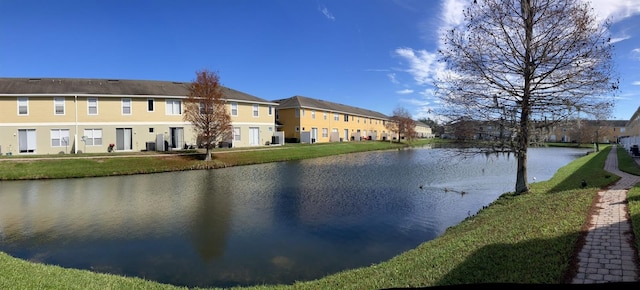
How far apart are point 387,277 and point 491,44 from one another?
1012 centimetres

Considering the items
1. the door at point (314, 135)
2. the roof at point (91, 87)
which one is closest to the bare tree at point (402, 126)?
the door at point (314, 135)

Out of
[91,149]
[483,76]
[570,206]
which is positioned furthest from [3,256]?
[91,149]

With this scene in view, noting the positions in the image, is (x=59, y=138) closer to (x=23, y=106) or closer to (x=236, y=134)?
(x=23, y=106)

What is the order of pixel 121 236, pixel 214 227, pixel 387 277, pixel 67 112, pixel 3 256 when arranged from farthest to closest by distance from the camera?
pixel 67 112 → pixel 214 227 → pixel 121 236 → pixel 3 256 → pixel 387 277

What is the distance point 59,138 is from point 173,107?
9.87 meters

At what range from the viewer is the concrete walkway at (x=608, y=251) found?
195 inches

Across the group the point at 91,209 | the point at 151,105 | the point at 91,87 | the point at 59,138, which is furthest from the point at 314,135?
the point at 91,209

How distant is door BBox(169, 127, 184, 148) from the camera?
35.3m

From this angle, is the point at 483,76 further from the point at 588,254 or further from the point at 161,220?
the point at 161,220

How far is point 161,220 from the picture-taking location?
12.1 metres

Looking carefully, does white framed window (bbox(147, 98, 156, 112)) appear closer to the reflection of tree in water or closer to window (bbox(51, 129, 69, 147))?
window (bbox(51, 129, 69, 147))

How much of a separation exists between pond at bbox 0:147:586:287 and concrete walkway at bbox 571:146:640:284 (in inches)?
165

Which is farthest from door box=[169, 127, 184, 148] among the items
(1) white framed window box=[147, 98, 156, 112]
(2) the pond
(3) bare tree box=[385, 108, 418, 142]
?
(3) bare tree box=[385, 108, 418, 142]

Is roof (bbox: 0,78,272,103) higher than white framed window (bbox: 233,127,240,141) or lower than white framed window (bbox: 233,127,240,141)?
higher
